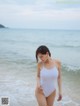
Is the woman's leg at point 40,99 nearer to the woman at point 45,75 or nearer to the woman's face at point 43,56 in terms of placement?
the woman at point 45,75

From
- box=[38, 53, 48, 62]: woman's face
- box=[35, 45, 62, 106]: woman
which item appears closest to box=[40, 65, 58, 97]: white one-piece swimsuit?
box=[35, 45, 62, 106]: woman

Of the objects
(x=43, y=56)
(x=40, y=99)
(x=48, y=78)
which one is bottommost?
(x=40, y=99)

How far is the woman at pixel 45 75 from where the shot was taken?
3731 millimetres

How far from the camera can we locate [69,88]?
8094 mm

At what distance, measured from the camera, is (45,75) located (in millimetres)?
3771

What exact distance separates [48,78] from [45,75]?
0.19 feet

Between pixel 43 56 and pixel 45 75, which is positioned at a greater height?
pixel 43 56

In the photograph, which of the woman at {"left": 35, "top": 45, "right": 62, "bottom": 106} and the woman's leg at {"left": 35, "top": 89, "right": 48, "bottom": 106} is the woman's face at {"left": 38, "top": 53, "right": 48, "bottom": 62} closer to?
the woman at {"left": 35, "top": 45, "right": 62, "bottom": 106}

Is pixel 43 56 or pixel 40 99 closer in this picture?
pixel 43 56

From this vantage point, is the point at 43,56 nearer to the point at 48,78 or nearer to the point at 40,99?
the point at 48,78

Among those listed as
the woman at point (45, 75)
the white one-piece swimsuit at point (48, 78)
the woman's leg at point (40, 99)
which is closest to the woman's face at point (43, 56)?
the woman at point (45, 75)

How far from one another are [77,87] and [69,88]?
0.33 meters

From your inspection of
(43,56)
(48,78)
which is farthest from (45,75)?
(43,56)

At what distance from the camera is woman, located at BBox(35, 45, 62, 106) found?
147 inches
